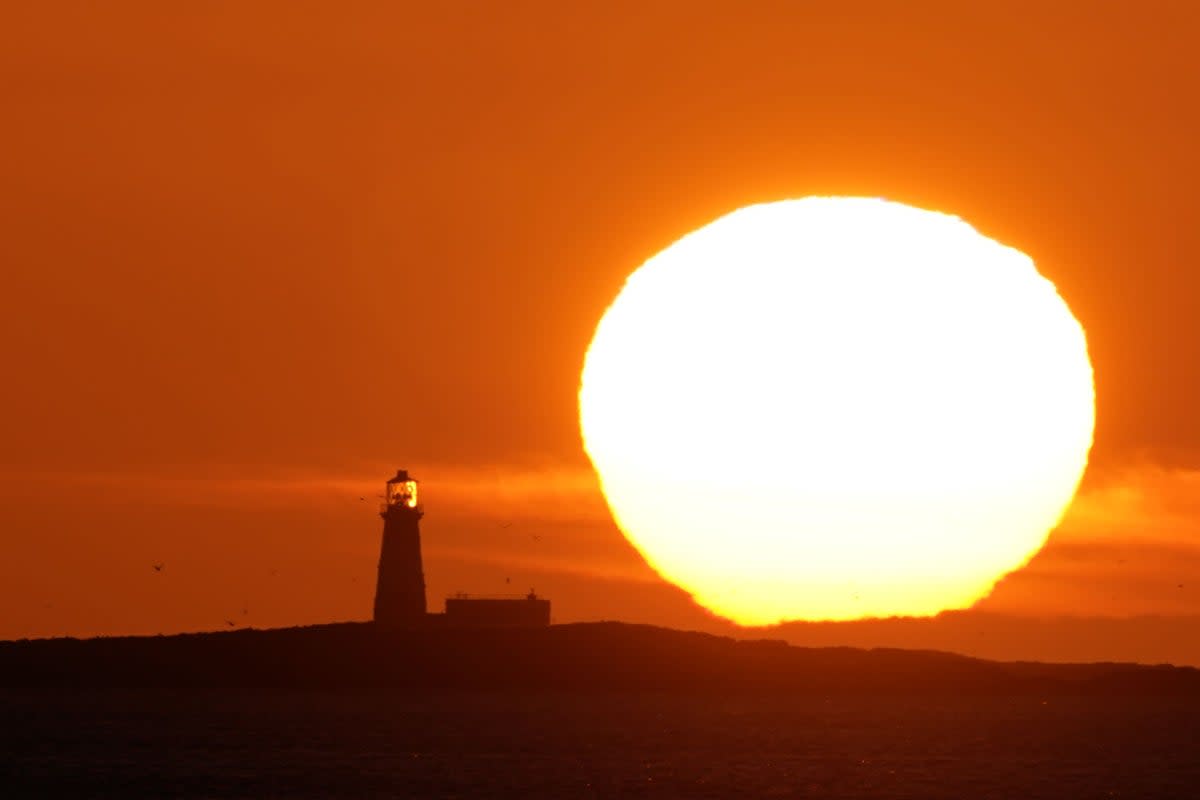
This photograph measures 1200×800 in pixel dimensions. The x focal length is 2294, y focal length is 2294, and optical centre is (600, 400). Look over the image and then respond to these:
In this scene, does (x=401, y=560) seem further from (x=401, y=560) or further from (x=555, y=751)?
(x=555, y=751)

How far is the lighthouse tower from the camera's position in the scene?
136375 millimetres

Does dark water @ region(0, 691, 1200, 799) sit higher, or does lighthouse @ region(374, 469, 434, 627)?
lighthouse @ region(374, 469, 434, 627)

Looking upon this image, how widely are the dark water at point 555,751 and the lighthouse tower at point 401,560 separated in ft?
23.7

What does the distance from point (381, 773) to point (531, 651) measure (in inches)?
2901

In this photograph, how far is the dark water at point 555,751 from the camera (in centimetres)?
10144

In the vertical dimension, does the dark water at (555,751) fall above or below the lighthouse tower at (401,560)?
below

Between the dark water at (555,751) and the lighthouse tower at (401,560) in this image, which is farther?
the lighthouse tower at (401,560)

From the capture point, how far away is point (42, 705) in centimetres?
17175

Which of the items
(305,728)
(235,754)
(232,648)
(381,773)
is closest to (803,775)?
(381,773)

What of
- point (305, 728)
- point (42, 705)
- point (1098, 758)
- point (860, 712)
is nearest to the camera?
point (1098, 758)

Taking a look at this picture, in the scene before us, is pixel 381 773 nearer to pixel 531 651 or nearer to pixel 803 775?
pixel 803 775

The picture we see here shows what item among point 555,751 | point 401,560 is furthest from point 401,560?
point 555,751

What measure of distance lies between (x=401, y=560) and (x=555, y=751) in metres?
20.2

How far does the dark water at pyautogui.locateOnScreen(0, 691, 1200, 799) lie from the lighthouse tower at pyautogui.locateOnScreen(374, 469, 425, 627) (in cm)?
723
